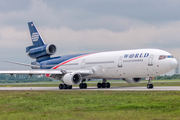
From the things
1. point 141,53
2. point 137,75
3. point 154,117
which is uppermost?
point 141,53

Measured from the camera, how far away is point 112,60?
38.1 meters

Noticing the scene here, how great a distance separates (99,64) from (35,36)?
15790mm

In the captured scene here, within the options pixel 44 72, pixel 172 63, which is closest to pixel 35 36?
pixel 44 72

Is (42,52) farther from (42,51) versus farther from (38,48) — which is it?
(38,48)

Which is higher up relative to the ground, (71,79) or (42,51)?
(42,51)

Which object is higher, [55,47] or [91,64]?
[55,47]

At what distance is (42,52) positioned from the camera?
48.2m

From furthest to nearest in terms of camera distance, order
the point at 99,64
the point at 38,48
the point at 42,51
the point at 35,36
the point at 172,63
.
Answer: the point at 35,36
the point at 38,48
the point at 42,51
the point at 99,64
the point at 172,63

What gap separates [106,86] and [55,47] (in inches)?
454

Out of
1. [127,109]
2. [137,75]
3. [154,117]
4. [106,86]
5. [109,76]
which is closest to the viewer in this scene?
[154,117]

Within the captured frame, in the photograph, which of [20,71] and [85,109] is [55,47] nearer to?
[20,71]

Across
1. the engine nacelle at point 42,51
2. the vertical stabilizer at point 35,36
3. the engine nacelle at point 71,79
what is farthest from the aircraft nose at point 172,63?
the vertical stabilizer at point 35,36

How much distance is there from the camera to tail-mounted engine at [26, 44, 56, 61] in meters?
47.6

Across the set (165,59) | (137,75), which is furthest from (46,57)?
(165,59)
